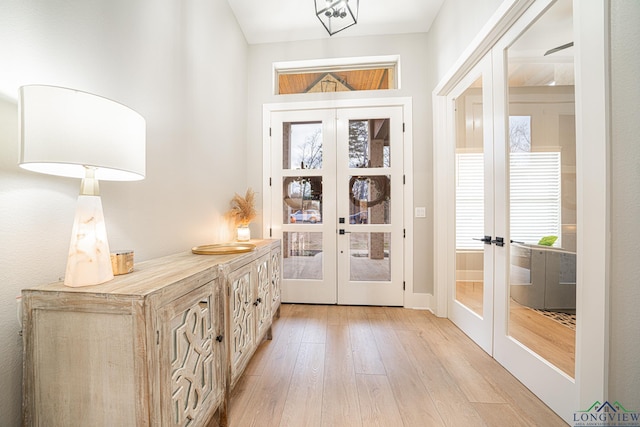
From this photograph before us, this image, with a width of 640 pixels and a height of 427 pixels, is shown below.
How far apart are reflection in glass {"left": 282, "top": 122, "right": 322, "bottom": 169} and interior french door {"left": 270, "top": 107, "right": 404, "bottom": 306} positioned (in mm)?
12

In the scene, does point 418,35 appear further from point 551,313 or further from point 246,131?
point 551,313

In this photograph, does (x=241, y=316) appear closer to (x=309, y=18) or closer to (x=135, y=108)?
(x=135, y=108)

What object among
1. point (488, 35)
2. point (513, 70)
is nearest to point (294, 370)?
point (513, 70)

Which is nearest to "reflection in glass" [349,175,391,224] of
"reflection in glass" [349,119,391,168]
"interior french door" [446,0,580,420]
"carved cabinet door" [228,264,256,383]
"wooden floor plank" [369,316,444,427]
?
"reflection in glass" [349,119,391,168]

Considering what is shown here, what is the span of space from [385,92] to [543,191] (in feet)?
6.46

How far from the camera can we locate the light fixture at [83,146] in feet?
2.29

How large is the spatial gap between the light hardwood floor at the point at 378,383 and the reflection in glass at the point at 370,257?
667 millimetres

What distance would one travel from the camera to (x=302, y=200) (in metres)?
2.98

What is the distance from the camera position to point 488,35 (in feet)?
5.65

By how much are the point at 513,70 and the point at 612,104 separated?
858 mm

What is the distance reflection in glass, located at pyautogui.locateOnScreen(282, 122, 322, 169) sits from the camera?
296 cm

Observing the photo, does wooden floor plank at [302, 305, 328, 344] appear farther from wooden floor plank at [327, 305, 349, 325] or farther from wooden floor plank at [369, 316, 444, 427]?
wooden floor plank at [369, 316, 444, 427]

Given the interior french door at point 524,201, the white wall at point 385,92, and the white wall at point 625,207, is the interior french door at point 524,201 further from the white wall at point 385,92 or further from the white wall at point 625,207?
the white wall at point 385,92

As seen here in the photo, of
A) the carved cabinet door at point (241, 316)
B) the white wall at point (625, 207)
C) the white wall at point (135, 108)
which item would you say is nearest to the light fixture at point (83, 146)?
the white wall at point (135, 108)
